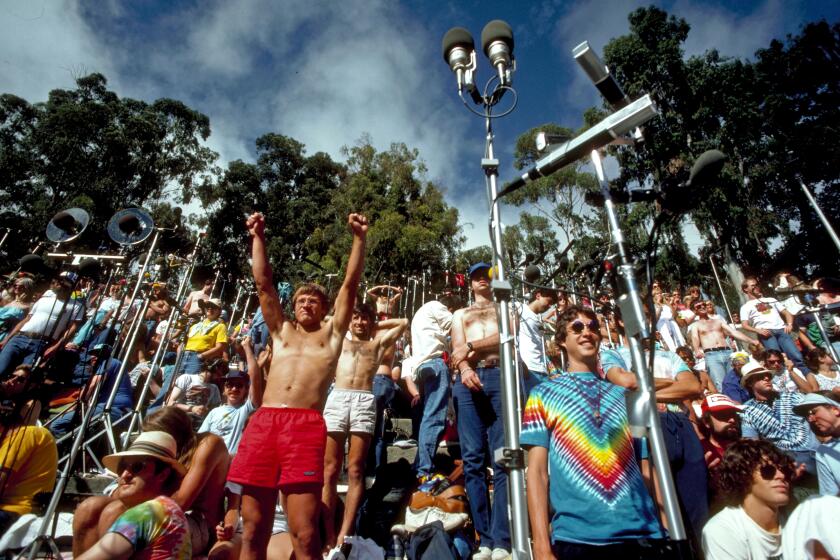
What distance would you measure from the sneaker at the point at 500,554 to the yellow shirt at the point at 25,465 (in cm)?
380

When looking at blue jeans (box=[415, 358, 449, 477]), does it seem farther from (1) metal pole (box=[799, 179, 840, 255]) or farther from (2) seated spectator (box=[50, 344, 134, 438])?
(1) metal pole (box=[799, 179, 840, 255])

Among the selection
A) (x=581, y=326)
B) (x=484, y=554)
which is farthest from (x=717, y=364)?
(x=484, y=554)

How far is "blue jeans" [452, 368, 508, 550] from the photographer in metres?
3.48

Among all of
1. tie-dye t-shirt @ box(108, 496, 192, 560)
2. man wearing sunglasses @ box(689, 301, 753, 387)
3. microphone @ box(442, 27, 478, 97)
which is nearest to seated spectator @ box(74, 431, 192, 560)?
tie-dye t-shirt @ box(108, 496, 192, 560)

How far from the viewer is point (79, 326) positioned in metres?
7.12

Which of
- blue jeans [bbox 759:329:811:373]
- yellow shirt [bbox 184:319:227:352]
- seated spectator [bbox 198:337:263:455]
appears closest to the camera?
seated spectator [bbox 198:337:263:455]

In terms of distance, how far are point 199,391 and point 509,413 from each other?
578 cm

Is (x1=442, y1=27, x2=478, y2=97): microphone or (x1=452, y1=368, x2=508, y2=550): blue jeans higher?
(x1=442, y1=27, x2=478, y2=97): microphone

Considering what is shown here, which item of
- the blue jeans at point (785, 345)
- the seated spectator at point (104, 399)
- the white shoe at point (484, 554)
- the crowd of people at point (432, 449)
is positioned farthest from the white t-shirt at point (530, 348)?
the blue jeans at point (785, 345)

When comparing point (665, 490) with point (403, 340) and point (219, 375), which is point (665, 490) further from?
point (403, 340)

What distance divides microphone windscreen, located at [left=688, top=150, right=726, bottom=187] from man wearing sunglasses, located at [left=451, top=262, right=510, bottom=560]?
2.00 m

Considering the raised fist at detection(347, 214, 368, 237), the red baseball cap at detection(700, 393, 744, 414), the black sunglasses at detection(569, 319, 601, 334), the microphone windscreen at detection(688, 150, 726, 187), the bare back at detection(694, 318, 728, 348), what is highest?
the bare back at detection(694, 318, 728, 348)

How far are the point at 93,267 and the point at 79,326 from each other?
409 cm

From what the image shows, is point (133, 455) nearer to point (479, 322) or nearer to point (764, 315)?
point (479, 322)
